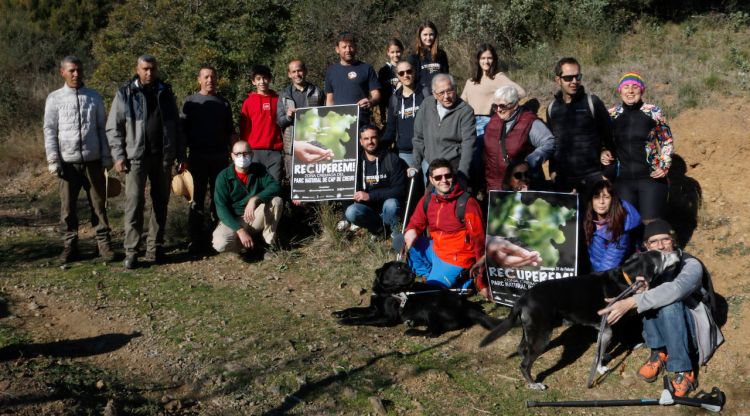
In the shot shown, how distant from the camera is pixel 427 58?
26.6 ft

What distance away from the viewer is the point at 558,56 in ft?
34.5

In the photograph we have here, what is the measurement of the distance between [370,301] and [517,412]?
2114 millimetres

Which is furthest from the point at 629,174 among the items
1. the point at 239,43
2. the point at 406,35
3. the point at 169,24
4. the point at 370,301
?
the point at 169,24

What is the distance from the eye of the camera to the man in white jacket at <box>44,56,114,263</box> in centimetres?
772

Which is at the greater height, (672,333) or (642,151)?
(642,151)

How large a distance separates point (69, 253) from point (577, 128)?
18.1 ft

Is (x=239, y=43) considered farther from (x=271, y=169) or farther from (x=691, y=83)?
(x=691, y=83)

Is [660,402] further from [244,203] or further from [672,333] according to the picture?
[244,203]

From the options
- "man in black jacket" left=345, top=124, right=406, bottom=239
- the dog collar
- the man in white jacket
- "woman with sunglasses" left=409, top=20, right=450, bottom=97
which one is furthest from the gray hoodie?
the man in white jacket

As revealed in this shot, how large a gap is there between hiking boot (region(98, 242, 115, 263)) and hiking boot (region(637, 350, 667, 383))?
563 cm

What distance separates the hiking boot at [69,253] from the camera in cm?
816

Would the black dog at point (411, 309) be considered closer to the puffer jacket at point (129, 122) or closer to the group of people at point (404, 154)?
the group of people at point (404, 154)

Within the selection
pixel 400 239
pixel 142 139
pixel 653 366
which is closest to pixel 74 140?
pixel 142 139

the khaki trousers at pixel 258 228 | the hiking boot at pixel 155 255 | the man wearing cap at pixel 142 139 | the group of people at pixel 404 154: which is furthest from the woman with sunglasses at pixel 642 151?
the hiking boot at pixel 155 255
